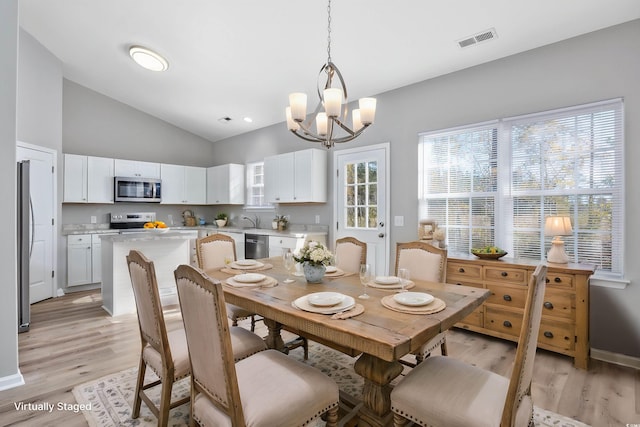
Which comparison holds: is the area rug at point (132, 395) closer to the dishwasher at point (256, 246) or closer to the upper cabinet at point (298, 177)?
the dishwasher at point (256, 246)

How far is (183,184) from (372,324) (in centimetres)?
599

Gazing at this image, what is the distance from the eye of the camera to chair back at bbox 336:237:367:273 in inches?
113

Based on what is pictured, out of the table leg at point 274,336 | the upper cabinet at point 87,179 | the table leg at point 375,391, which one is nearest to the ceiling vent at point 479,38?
the table leg at point 375,391

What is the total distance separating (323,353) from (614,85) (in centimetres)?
332

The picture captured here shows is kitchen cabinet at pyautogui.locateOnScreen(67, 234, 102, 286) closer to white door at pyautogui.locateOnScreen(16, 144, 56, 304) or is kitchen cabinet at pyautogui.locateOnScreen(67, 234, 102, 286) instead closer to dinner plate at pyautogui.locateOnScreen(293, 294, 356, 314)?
white door at pyautogui.locateOnScreen(16, 144, 56, 304)

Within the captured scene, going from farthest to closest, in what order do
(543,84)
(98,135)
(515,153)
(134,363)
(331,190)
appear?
(98,135)
(331,190)
(515,153)
(543,84)
(134,363)

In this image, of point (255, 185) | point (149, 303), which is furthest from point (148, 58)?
point (149, 303)

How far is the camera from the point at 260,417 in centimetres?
125

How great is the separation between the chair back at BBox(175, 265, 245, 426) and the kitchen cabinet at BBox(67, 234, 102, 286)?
454 cm

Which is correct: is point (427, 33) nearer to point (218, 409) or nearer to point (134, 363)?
point (218, 409)

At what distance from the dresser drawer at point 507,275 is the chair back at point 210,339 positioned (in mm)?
2643

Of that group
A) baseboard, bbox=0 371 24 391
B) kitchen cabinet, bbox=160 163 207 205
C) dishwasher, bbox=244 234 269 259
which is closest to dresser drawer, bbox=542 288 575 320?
dishwasher, bbox=244 234 269 259

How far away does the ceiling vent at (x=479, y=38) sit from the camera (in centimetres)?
294

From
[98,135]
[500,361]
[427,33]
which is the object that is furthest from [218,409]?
[98,135]
